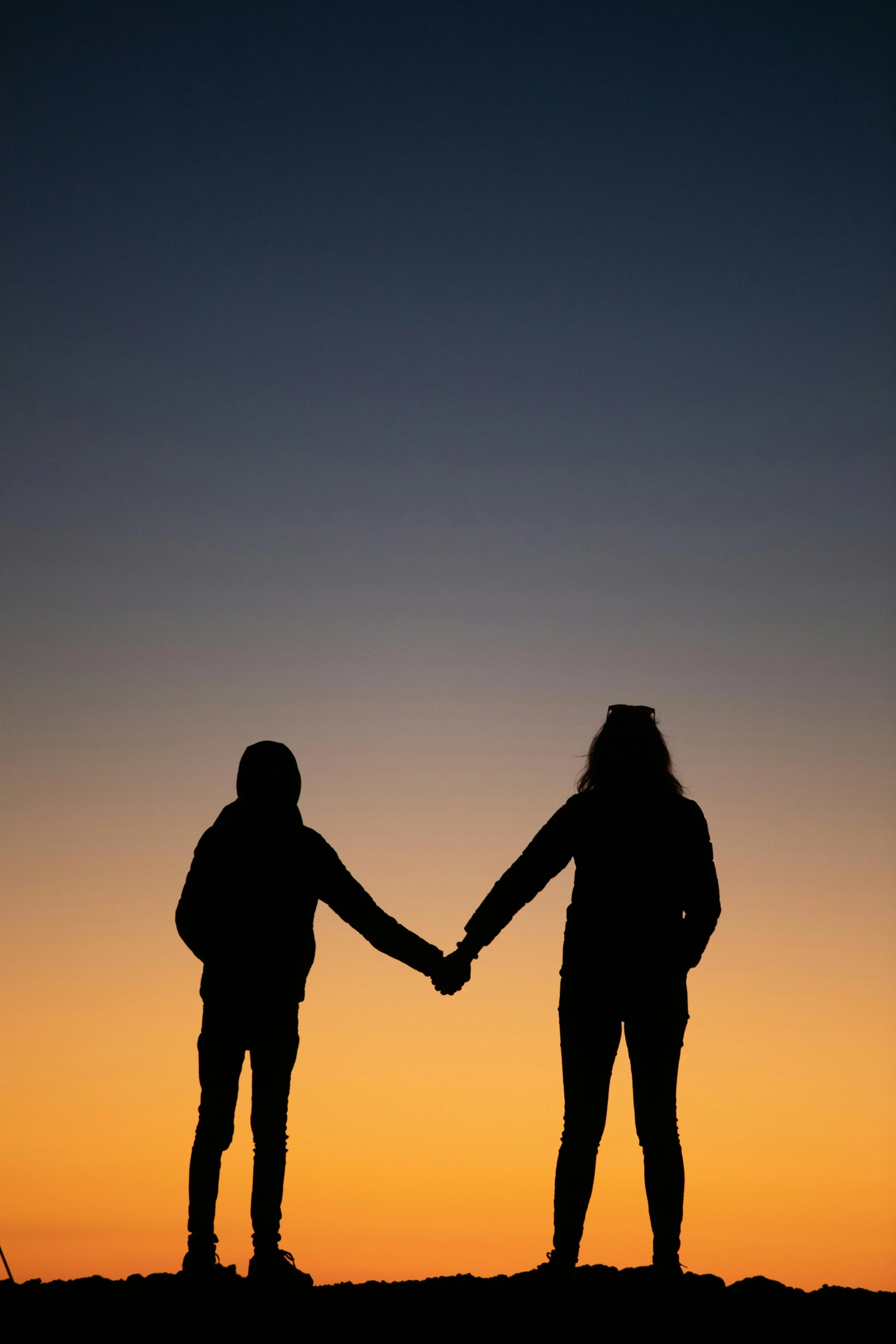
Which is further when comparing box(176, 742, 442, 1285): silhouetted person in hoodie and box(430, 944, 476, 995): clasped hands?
box(430, 944, 476, 995): clasped hands

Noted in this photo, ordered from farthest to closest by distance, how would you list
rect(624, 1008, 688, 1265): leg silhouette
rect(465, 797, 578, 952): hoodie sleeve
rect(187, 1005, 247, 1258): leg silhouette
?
1. rect(465, 797, 578, 952): hoodie sleeve
2. rect(187, 1005, 247, 1258): leg silhouette
3. rect(624, 1008, 688, 1265): leg silhouette

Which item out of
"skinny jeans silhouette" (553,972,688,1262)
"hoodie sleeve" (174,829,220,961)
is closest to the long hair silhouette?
"skinny jeans silhouette" (553,972,688,1262)

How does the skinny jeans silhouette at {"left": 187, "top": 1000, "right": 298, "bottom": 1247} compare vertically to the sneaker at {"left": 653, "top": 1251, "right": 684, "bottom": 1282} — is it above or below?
above

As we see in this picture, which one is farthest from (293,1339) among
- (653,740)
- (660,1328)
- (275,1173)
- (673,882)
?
(653,740)

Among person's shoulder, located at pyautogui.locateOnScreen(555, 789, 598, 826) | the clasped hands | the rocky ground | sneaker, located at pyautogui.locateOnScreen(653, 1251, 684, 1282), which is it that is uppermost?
person's shoulder, located at pyautogui.locateOnScreen(555, 789, 598, 826)

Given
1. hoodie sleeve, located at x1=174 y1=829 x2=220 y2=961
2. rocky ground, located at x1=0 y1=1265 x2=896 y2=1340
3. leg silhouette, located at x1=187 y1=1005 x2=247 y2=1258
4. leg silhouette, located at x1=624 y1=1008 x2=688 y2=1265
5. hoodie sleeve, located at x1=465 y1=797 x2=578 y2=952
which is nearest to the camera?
rocky ground, located at x1=0 y1=1265 x2=896 y2=1340

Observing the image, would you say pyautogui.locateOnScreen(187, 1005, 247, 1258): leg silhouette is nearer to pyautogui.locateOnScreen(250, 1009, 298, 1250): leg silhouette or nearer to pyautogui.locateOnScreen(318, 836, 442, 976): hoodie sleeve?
pyautogui.locateOnScreen(250, 1009, 298, 1250): leg silhouette

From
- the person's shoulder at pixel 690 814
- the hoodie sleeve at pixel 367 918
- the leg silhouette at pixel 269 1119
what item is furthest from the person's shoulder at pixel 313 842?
the person's shoulder at pixel 690 814

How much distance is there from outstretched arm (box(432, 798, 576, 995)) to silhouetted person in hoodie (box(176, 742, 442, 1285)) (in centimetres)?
102

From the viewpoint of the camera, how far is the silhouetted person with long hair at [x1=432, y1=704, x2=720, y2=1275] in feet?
20.2

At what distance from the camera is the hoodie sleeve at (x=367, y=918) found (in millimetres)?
6980

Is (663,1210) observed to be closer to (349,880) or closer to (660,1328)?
(660,1328)

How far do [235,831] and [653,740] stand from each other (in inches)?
88.6

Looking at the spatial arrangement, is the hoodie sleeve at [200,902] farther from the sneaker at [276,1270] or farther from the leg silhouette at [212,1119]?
the sneaker at [276,1270]
